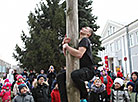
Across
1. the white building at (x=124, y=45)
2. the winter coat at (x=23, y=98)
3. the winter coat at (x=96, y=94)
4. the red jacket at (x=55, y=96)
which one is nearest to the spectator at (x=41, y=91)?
the red jacket at (x=55, y=96)

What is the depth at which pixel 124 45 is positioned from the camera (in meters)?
33.1

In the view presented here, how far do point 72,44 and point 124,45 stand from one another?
31.8 m

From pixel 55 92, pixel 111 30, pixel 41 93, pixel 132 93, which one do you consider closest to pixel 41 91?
pixel 41 93

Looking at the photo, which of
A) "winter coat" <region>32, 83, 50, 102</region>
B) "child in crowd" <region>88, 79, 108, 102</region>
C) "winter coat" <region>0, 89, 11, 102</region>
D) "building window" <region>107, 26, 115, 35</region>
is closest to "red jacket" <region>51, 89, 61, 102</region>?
"winter coat" <region>32, 83, 50, 102</region>

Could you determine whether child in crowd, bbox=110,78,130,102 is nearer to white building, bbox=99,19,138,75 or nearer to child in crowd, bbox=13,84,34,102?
child in crowd, bbox=13,84,34,102

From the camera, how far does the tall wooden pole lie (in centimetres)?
283

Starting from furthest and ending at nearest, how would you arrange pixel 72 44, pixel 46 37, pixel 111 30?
pixel 111 30 < pixel 46 37 < pixel 72 44

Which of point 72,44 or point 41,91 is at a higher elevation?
point 72,44

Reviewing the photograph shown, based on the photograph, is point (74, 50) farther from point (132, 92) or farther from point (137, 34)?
point (137, 34)

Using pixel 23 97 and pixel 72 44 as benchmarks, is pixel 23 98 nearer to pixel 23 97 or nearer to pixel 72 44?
pixel 23 97

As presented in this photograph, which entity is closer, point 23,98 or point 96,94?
point 23,98

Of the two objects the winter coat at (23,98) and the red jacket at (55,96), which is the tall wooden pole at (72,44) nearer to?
the winter coat at (23,98)

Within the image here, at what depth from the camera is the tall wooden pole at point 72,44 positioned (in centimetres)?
283

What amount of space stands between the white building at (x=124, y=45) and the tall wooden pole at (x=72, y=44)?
27923mm
